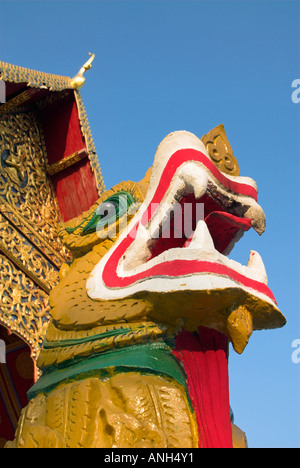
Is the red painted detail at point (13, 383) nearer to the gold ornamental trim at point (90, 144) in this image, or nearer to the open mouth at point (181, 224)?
the gold ornamental trim at point (90, 144)

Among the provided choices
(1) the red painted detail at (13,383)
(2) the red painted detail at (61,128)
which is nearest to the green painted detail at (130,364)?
(1) the red painted detail at (13,383)

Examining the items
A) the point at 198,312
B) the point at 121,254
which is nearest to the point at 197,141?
the point at 121,254

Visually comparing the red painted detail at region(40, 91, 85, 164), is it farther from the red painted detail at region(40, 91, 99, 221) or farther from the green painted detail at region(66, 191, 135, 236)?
the green painted detail at region(66, 191, 135, 236)

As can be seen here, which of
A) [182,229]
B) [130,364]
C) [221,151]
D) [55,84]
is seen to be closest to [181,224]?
[182,229]

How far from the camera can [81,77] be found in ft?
17.6

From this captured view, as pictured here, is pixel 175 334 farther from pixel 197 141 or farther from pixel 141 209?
pixel 197 141

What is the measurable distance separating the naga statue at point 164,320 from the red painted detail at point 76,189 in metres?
1.95

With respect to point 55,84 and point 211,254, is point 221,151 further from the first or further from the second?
point 55,84

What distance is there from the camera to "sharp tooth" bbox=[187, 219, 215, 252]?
2.58 metres

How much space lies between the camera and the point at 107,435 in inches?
92.6

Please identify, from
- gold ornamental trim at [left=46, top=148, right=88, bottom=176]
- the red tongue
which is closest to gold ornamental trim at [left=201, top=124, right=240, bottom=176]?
the red tongue

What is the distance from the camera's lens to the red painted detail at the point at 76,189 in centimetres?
510

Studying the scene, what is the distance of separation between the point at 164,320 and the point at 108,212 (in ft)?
2.99

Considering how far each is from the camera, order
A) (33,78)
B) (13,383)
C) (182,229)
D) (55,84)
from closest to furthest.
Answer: (182,229) → (13,383) → (33,78) → (55,84)
